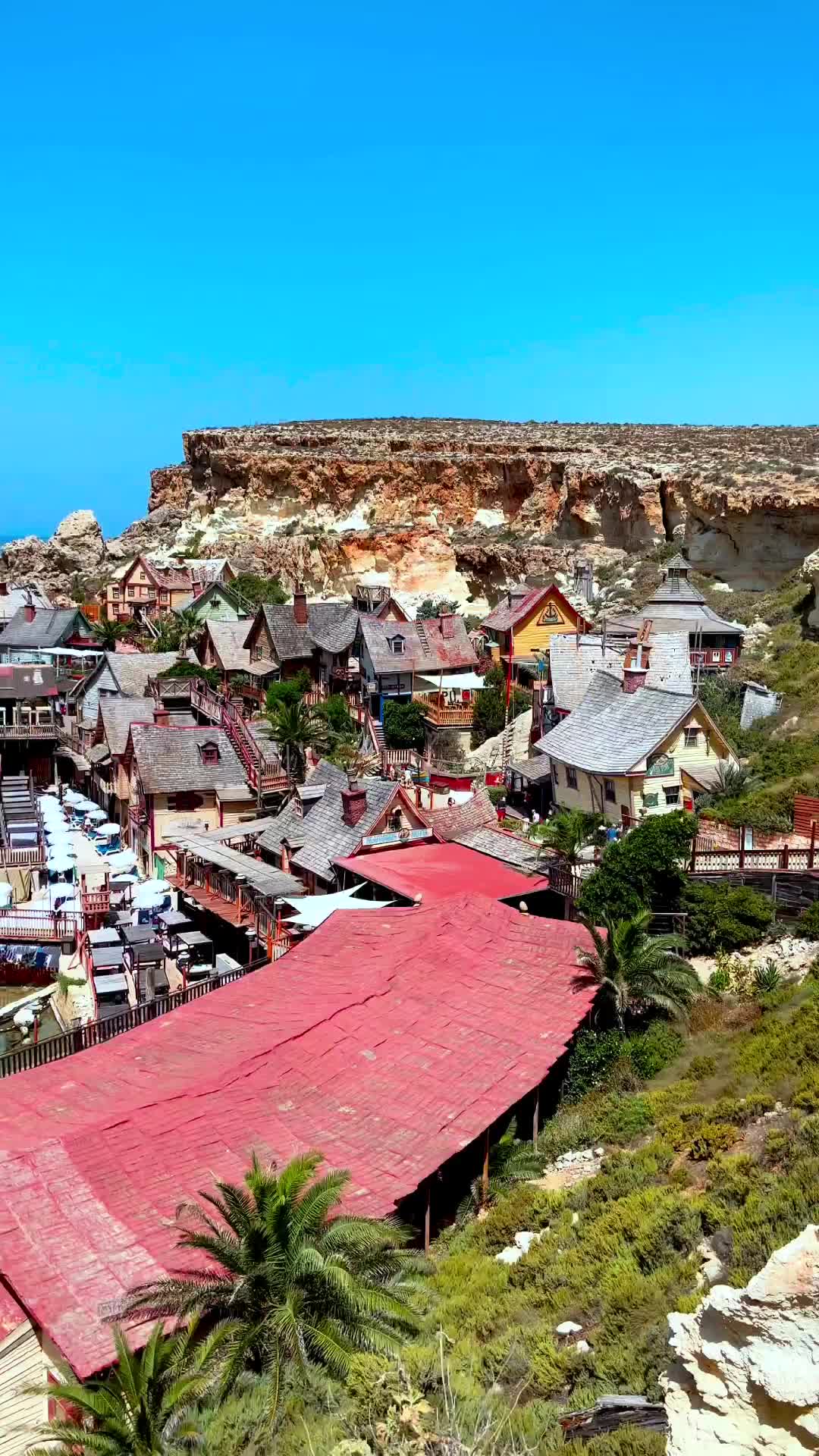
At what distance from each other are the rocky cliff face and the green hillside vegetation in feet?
154

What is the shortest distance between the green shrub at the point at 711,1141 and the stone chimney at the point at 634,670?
823 inches

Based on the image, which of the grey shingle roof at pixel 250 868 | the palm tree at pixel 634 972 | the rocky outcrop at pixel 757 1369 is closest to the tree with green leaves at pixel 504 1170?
the palm tree at pixel 634 972

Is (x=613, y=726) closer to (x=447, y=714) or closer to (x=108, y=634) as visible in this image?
(x=447, y=714)

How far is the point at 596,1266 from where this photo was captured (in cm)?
1571

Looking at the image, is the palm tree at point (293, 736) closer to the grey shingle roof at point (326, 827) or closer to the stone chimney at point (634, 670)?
the grey shingle roof at point (326, 827)

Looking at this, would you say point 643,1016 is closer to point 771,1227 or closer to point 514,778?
point 771,1227

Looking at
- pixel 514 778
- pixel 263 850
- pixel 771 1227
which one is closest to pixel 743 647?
pixel 514 778

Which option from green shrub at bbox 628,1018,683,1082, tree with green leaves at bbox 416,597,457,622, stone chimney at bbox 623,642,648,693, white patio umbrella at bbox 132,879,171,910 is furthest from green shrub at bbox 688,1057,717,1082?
tree with green leaves at bbox 416,597,457,622

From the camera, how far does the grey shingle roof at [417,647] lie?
179ft

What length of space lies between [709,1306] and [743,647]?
152 feet

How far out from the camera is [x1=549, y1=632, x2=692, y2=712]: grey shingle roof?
41.7m

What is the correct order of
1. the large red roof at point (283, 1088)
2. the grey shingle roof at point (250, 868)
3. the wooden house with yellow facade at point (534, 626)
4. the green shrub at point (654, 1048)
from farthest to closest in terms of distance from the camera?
1. the wooden house with yellow facade at point (534, 626)
2. the grey shingle roof at point (250, 868)
3. the green shrub at point (654, 1048)
4. the large red roof at point (283, 1088)

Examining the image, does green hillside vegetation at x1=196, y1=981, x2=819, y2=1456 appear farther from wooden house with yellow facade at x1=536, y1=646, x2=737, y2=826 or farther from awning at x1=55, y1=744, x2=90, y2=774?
awning at x1=55, y1=744, x2=90, y2=774

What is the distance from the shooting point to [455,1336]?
14.6m
